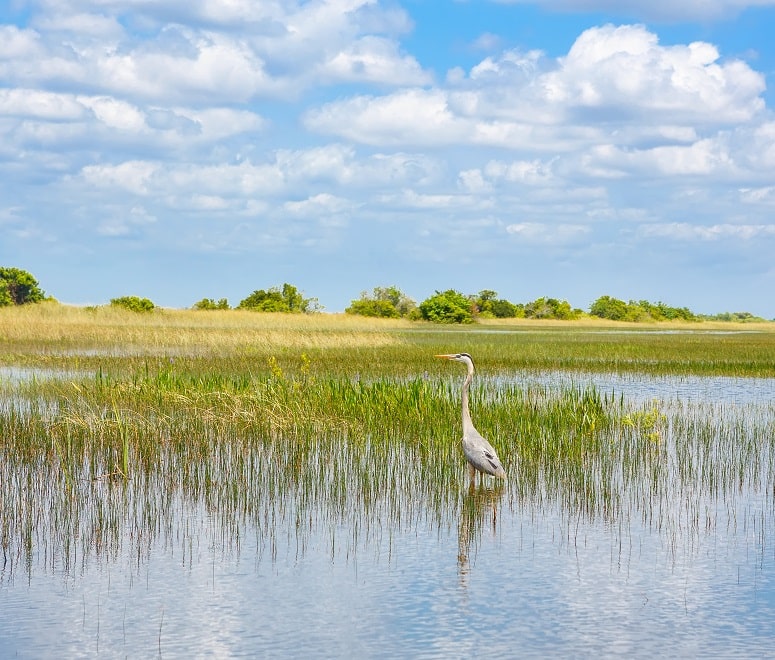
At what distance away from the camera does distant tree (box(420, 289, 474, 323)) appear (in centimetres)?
8225

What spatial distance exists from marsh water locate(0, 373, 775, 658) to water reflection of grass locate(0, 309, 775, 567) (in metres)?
0.06

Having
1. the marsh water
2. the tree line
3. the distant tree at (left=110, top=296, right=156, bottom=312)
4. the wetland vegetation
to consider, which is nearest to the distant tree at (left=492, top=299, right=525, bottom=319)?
the tree line

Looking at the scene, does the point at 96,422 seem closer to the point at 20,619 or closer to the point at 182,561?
the point at 182,561

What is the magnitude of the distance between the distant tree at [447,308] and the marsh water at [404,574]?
230 feet

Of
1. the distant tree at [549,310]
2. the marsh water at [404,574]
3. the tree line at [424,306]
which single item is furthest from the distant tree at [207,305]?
the marsh water at [404,574]

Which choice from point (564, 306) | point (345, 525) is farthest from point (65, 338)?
point (564, 306)

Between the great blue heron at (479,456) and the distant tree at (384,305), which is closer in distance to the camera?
the great blue heron at (479,456)

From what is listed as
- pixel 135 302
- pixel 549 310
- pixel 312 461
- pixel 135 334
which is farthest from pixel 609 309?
pixel 312 461

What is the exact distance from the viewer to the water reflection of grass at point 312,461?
9867 mm

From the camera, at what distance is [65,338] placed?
38531 millimetres

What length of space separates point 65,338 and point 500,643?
34.2 meters

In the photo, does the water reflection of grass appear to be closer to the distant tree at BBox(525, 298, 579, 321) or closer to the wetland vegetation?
the wetland vegetation

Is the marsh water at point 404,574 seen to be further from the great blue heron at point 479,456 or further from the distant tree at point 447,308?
the distant tree at point 447,308

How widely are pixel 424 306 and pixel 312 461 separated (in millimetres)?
71857
